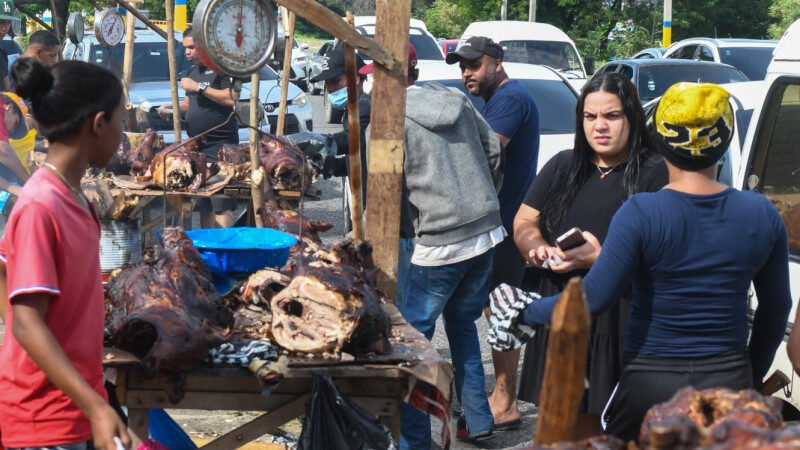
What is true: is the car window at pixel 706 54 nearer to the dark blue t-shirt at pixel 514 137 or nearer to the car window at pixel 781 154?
the dark blue t-shirt at pixel 514 137

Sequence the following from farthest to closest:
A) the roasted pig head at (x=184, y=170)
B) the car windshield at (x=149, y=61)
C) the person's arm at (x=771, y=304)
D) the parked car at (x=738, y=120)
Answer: the car windshield at (x=149, y=61), the roasted pig head at (x=184, y=170), the parked car at (x=738, y=120), the person's arm at (x=771, y=304)

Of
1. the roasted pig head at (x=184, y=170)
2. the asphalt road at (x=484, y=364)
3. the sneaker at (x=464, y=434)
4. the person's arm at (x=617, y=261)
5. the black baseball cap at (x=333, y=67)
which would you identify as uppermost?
the black baseball cap at (x=333, y=67)

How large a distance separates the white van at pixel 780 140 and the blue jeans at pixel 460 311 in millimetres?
1436

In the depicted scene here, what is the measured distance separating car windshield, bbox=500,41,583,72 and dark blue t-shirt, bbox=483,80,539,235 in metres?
14.5

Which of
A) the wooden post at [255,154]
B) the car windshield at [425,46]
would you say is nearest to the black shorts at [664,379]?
the wooden post at [255,154]

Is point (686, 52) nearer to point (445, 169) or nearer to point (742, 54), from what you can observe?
point (742, 54)

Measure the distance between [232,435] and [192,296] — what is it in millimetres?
585

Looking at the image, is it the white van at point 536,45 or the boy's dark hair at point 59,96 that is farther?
the white van at point 536,45

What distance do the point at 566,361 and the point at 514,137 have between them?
4.83 m

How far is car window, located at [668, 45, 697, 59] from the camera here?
66.8 ft

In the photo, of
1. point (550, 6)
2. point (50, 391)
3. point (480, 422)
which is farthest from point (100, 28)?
point (550, 6)

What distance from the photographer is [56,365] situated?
2.74 m

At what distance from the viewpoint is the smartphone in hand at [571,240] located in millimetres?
3734

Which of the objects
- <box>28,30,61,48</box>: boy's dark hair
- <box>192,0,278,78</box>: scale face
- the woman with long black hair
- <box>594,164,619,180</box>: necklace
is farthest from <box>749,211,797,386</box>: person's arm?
<box>28,30,61,48</box>: boy's dark hair
